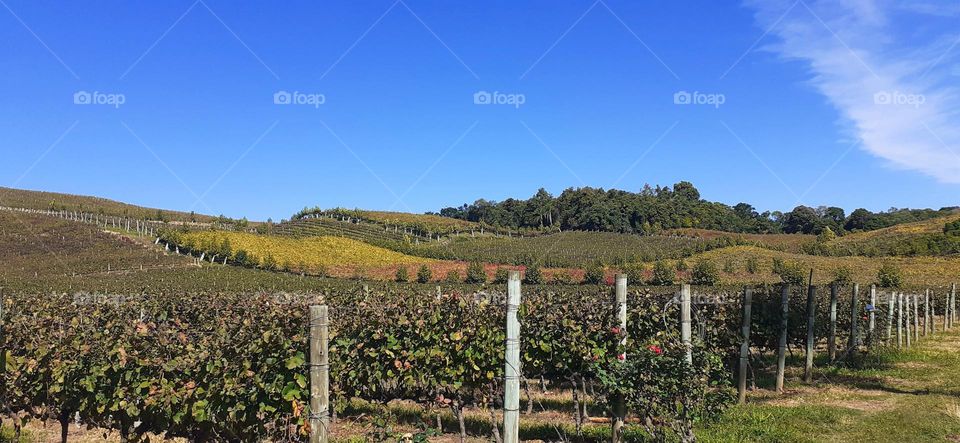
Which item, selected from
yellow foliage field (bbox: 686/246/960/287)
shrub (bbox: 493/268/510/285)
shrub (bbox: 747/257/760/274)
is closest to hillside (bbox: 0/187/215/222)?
shrub (bbox: 493/268/510/285)

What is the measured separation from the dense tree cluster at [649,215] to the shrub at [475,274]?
55.0 m

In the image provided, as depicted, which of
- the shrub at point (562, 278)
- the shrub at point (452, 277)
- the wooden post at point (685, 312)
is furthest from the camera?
the shrub at point (452, 277)

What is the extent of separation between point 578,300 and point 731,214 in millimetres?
123459

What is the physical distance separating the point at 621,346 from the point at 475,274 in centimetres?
4836

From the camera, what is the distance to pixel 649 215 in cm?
11119

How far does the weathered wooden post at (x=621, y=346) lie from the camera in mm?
6578

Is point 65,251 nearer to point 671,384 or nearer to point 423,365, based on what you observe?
point 423,365

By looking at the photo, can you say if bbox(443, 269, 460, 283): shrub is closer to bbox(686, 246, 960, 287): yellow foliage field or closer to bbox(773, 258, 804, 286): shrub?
bbox(686, 246, 960, 287): yellow foliage field

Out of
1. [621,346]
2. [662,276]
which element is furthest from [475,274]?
[621,346]

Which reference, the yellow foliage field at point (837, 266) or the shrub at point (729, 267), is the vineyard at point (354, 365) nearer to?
the yellow foliage field at point (837, 266)

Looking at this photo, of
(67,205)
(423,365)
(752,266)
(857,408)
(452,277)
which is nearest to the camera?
(423,365)

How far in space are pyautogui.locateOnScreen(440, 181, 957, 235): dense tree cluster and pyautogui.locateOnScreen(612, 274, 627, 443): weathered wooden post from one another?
9959cm

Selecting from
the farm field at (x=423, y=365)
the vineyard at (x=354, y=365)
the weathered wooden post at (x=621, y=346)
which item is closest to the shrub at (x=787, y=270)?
the farm field at (x=423, y=365)

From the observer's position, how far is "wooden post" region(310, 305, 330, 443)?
488cm
